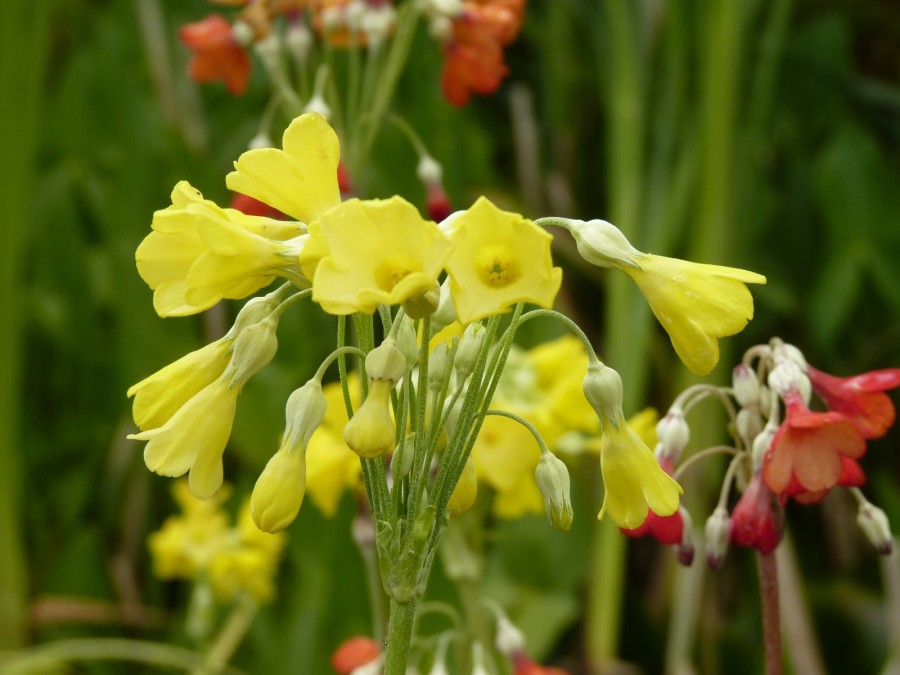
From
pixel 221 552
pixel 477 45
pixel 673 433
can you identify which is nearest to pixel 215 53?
pixel 477 45

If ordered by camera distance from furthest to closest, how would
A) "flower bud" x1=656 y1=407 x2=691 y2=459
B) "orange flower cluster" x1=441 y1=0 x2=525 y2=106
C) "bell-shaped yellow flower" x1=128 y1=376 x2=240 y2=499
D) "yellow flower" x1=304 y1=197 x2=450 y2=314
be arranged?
1. "orange flower cluster" x1=441 y1=0 x2=525 y2=106
2. "flower bud" x1=656 y1=407 x2=691 y2=459
3. "bell-shaped yellow flower" x1=128 y1=376 x2=240 y2=499
4. "yellow flower" x1=304 y1=197 x2=450 y2=314

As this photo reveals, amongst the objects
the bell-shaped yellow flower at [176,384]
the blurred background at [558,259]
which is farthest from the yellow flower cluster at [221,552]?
the bell-shaped yellow flower at [176,384]

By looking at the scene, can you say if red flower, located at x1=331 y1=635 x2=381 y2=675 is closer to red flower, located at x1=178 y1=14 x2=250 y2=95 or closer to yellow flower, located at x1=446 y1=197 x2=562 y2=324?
yellow flower, located at x1=446 y1=197 x2=562 y2=324

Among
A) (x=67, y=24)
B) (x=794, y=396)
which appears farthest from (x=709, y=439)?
(x=67, y=24)

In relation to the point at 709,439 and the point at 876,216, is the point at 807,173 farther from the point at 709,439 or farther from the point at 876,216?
the point at 709,439

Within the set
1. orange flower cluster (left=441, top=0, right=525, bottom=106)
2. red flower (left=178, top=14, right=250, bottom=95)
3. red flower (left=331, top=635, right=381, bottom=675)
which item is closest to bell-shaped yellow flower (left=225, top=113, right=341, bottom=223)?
red flower (left=331, top=635, right=381, bottom=675)

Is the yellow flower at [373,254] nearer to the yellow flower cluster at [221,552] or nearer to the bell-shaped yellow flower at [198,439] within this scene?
the bell-shaped yellow flower at [198,439]
